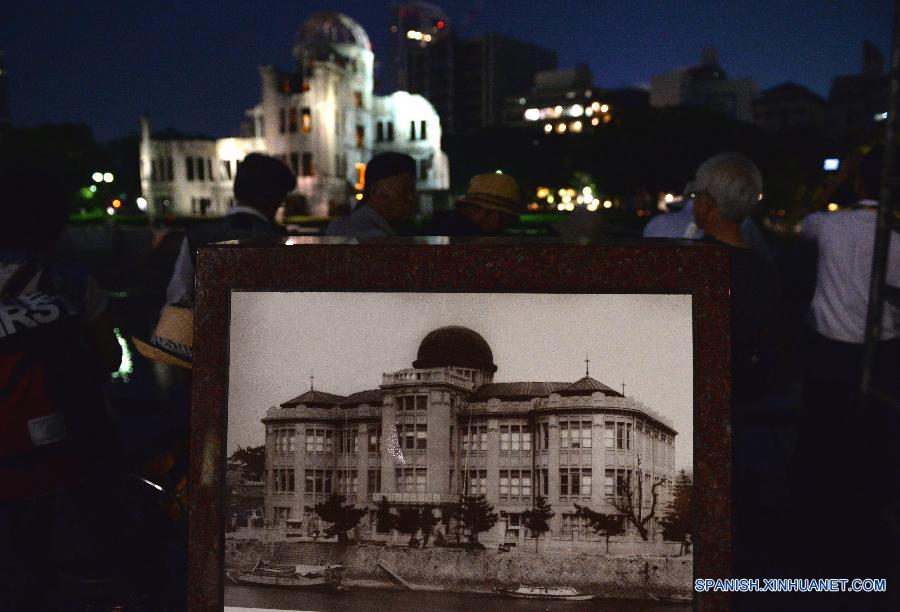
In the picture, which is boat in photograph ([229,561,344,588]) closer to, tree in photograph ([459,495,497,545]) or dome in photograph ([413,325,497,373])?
tree in photograph ([459,495,497,545])

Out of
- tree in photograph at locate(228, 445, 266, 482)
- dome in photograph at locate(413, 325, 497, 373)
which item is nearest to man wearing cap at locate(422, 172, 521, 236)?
dome in photograph at locate(413, 325, 497, 373)

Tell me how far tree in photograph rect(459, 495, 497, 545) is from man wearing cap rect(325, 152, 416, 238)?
8.98 feet

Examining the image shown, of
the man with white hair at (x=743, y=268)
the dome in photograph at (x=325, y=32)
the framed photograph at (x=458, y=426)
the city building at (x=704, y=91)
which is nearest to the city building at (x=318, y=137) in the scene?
the dome in photograph at (x=325, y=32)

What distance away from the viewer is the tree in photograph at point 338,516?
6.72ft

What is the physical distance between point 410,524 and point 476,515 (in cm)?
17

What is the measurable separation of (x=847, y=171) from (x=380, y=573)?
3868 millimetres

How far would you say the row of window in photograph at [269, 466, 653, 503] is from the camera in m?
1.99

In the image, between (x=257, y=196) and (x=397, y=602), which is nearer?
(x=397, y=602)

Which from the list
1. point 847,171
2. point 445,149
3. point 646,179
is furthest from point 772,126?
point 847,171

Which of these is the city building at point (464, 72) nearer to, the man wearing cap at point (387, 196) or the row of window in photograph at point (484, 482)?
the man wearing cap at point (387, 196)

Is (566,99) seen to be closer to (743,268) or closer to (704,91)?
(704,91)

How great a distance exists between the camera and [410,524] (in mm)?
2035

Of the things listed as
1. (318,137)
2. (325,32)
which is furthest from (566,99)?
(318,137)

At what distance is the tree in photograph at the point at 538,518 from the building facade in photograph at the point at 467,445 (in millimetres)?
15
